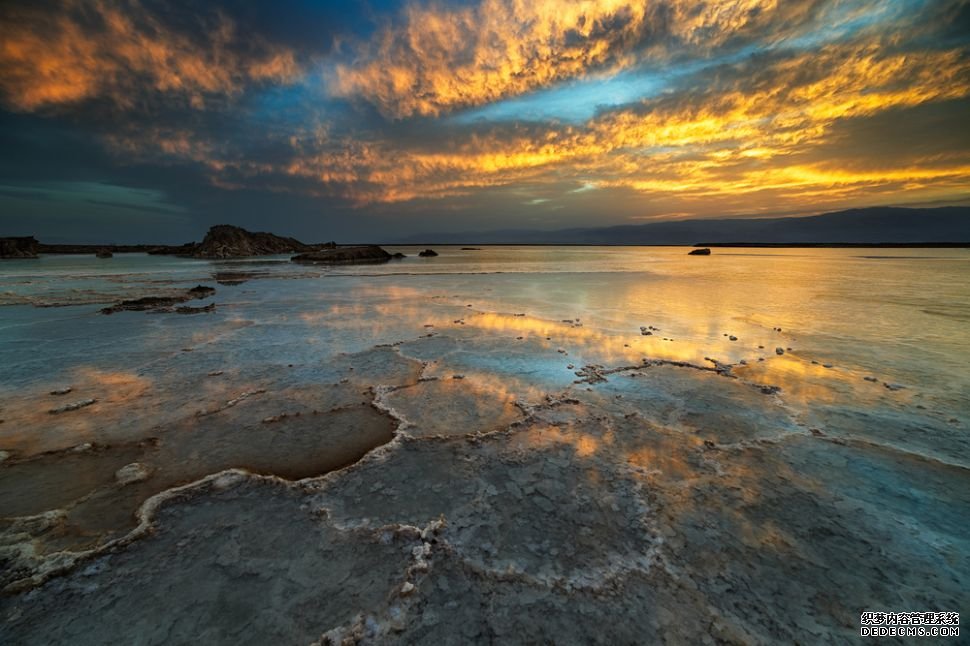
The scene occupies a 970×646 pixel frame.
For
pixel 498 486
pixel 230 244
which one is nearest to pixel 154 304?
pixel 498 486

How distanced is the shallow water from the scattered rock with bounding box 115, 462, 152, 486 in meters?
0.04

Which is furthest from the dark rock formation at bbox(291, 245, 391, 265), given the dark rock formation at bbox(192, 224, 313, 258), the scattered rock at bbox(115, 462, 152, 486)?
the scattered rock at bbox(115, 462, 152, 486)

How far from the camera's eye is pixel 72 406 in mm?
5355

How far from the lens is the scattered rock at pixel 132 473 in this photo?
3.73 meters

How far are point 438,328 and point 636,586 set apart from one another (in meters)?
8.60

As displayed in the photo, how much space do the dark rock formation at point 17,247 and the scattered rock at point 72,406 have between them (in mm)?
87284

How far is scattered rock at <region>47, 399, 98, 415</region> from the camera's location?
5.21 metres

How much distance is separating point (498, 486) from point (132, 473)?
3.60 m

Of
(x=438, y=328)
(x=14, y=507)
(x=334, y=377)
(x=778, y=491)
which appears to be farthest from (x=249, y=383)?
(x=778, y=491)

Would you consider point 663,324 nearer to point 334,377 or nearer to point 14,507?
point 334,377

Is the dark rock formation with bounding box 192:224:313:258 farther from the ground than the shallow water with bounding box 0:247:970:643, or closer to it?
farther from the ground

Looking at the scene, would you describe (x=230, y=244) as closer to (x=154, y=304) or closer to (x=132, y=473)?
(x=154, y=304)

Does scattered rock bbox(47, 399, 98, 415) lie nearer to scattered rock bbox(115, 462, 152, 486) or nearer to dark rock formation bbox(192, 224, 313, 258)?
scattered rock bbox(115, 462, 152, 486)

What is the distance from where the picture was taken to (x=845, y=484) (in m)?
3.73
